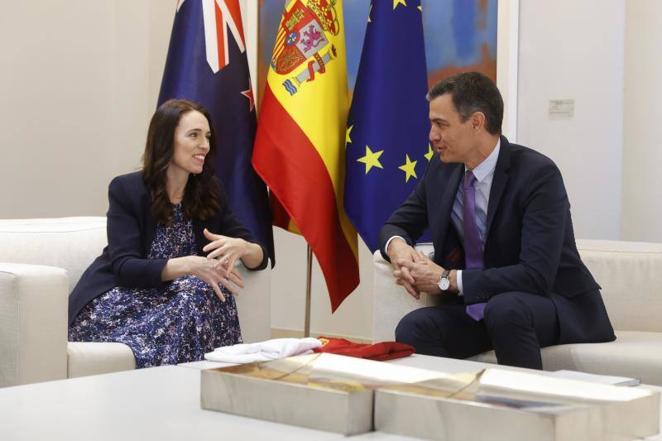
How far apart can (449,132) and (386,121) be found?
3.19 ft

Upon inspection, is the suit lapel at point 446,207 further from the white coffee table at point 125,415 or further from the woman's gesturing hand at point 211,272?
the white coffee table at point 125,415

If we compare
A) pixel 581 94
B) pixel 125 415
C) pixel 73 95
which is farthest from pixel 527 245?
pixel 73 95

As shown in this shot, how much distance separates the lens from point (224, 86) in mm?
4547

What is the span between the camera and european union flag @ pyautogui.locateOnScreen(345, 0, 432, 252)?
14.5 ft

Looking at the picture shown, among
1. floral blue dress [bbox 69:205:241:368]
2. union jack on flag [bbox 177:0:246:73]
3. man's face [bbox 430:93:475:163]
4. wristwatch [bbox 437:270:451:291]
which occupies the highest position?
union jack on flag [bbox 177:0:246:73]

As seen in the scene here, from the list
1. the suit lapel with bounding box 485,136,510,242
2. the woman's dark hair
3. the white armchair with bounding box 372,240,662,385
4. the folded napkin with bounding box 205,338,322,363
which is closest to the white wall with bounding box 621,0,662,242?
the white armchair with bounding box 372,240,662,385

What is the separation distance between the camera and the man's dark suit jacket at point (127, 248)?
3525 mm

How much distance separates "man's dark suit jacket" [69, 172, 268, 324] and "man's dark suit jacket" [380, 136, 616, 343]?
711 millimetres

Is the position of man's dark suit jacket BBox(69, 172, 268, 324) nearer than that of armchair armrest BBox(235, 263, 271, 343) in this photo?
Yes

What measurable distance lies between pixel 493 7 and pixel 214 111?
156 cm

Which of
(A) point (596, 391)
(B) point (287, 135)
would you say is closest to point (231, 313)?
(B) point (287, 135)

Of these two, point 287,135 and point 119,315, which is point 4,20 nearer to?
point 287,135

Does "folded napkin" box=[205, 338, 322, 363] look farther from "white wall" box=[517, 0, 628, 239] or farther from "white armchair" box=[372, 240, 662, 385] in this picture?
"white wall" box=[517, 0, 628, 239]

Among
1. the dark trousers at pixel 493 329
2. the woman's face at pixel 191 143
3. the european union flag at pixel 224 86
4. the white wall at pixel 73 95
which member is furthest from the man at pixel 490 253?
the white wall at pixel 73 95
